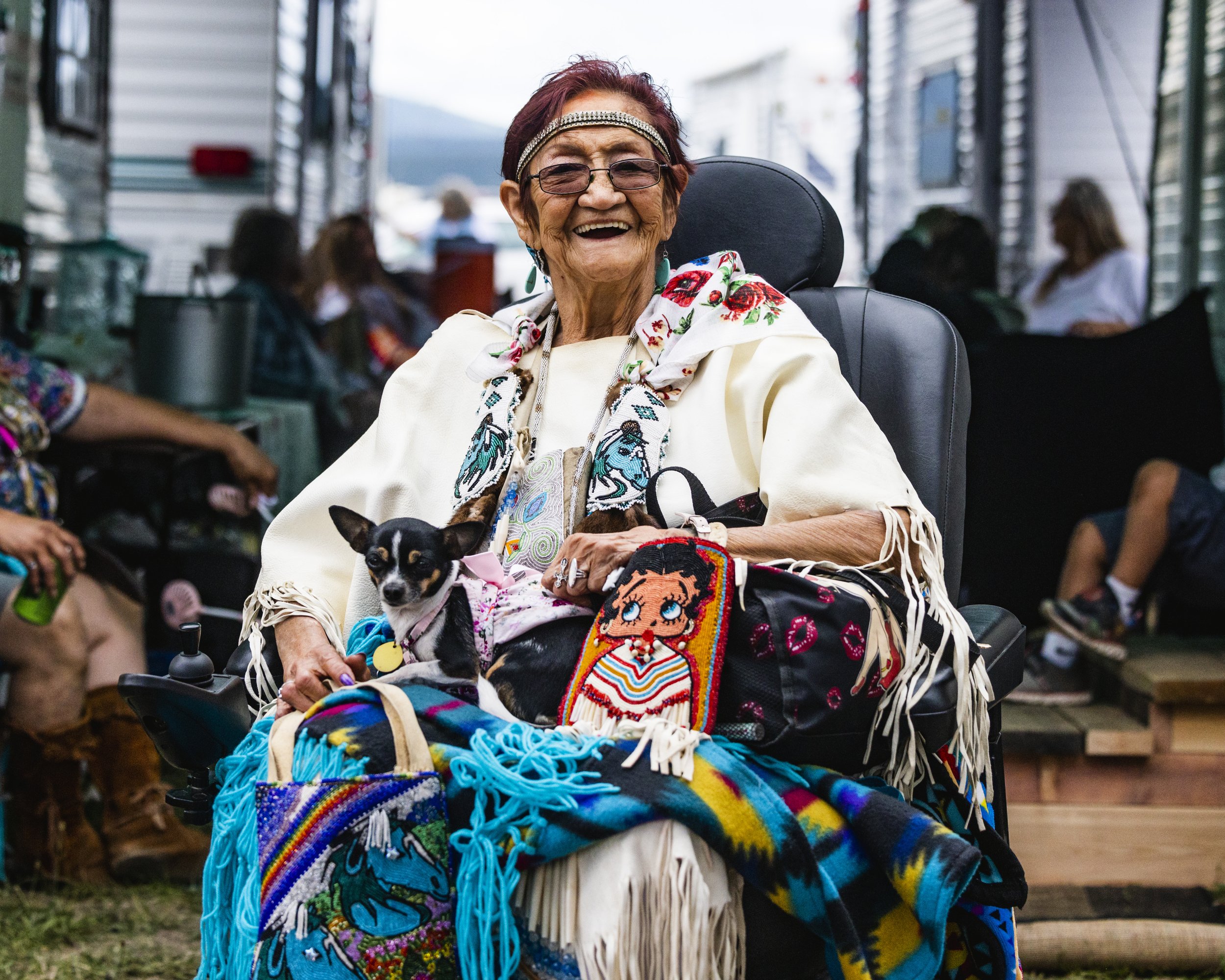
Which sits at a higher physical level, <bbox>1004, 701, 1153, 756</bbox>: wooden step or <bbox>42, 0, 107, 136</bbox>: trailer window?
<bbox>42, 0, 107, 136</bbox>: trailer window

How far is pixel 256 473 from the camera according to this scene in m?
3.42

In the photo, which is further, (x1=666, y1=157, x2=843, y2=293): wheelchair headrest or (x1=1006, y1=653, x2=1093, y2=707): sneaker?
(x1=1006, y1=653, x2=1093, y2=707): sneaker

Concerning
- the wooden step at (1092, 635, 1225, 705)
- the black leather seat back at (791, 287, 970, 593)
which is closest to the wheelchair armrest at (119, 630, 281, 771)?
the black leather seat back at (791, 287, 970, 593)

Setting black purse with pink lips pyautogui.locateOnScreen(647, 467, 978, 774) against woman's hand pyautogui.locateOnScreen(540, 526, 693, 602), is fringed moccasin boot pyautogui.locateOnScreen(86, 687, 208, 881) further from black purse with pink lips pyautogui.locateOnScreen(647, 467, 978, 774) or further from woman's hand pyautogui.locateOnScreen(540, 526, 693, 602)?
black purse with pink lips pyautogui.locateOnScreen(647, 467, 978, 774)

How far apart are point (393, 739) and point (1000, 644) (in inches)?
33.1

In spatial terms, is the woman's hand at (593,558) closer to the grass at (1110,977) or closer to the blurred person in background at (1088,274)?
the grass at (1110,977)

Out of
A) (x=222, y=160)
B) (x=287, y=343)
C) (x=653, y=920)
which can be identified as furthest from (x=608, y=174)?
(x=222, y=160)

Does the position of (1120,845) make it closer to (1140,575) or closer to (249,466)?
(1140,575)

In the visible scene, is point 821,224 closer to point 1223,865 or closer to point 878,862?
point 878,862

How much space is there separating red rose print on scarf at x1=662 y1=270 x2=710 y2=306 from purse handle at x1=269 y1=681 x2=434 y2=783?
2.66 ft

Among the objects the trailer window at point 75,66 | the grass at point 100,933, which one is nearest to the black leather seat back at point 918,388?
the grass at point 100,933

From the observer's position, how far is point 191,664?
1666 millimetres

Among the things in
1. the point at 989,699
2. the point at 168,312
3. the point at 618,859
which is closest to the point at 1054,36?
the point at 168,312

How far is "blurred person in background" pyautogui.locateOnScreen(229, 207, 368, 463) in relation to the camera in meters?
4.73
